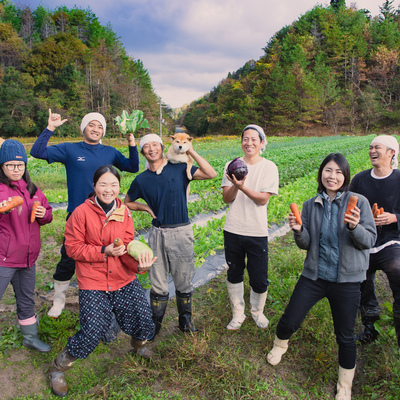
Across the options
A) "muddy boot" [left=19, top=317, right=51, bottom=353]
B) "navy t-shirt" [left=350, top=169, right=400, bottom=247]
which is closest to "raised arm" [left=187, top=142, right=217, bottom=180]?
"navy t-shirt" [left=350, top=169, right=400, bottom=247]

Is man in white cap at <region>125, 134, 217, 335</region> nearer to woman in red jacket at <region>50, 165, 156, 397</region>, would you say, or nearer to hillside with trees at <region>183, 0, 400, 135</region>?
woman in red jacket at <region>50, 165, 156, 397</region>

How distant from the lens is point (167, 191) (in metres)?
2.85

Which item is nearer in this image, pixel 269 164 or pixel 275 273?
pixel 269 164

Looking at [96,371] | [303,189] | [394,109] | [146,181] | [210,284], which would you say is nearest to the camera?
[96,371]

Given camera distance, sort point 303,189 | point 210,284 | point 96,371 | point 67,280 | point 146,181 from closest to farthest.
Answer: point 96,371, point 146,181, point 67,280, point 210,284, point 303,189

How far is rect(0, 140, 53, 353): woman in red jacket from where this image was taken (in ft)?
8.55

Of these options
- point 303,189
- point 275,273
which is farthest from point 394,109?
point 275,273

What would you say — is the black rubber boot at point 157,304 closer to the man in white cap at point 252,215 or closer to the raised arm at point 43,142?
the man in white cap at point 252,215

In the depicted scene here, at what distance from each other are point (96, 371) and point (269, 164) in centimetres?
242

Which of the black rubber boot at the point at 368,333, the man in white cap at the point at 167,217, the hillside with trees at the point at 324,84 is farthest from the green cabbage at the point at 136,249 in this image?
the hillside with trees at the point at 324,84

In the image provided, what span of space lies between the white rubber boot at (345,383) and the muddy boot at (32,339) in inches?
98.8

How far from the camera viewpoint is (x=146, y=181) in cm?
289

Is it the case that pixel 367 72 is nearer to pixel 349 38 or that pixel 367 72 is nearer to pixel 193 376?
pixel 349 38

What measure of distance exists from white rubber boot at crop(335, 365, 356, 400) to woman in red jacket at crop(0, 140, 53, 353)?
251 centimetres
